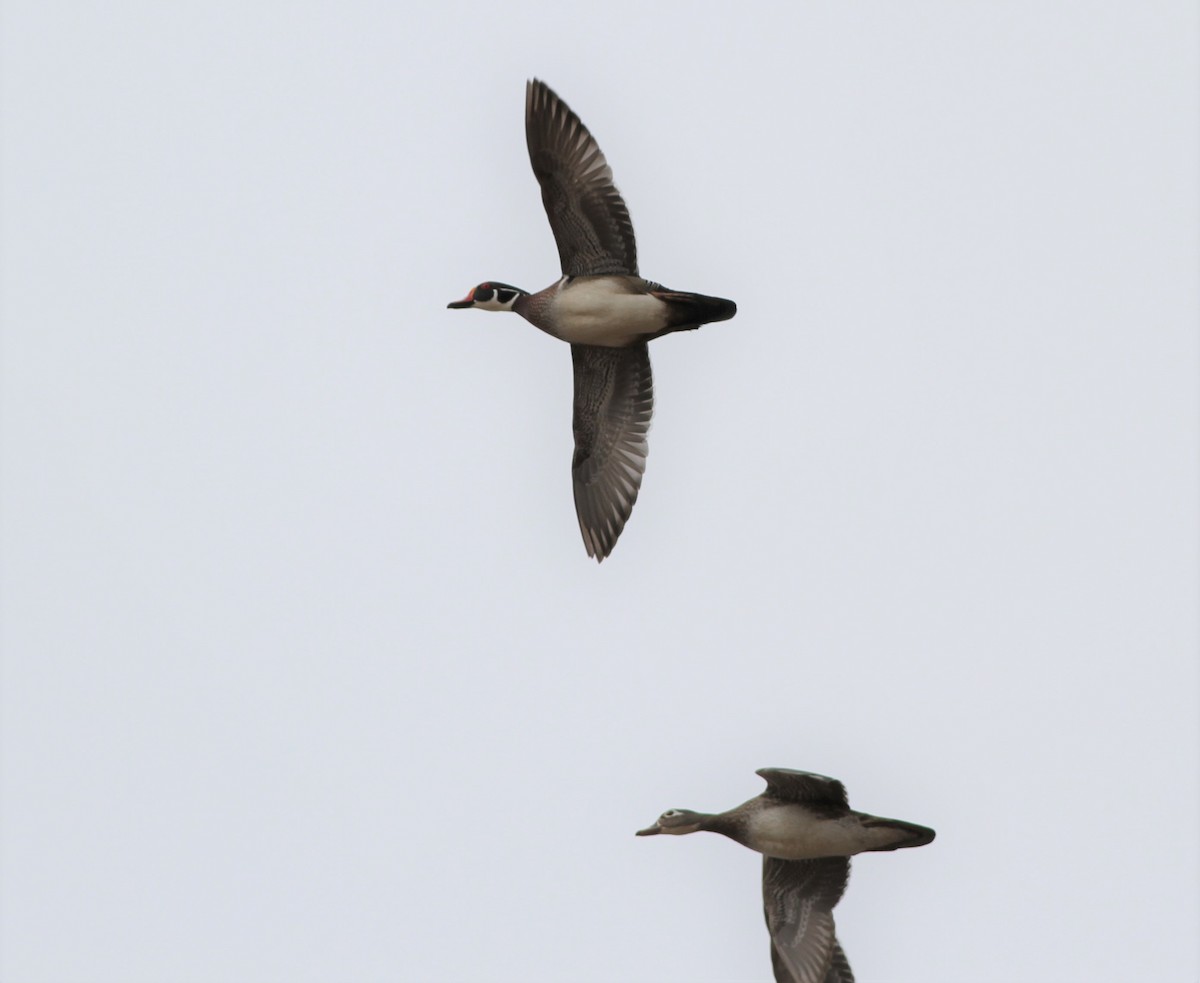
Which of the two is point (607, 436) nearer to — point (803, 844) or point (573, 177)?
point (573, 177)

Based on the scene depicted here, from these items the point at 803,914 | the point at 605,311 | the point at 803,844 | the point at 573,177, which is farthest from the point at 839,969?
the point at 573,177

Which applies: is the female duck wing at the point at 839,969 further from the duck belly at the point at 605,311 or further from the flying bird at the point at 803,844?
the duck belly at the point at 605,311

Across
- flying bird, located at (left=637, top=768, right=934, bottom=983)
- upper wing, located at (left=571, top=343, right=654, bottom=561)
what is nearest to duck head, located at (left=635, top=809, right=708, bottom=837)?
flying bird, located at (left=637, top=768, right=934, bottom=983)

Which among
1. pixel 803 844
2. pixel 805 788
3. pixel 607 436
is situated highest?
pixel 607 436

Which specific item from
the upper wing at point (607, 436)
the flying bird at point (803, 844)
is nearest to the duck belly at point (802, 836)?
the flying bird at point (803, 844)

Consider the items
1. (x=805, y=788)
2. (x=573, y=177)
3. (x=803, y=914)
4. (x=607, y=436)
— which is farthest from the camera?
(x=607, y=436)

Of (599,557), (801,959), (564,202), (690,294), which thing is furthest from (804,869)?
(564,202)
